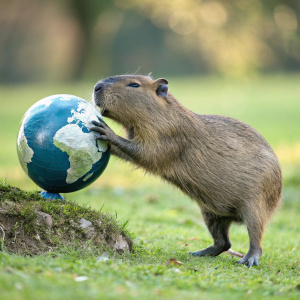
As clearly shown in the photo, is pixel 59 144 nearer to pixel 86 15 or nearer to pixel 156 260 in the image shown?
pixel 156 260

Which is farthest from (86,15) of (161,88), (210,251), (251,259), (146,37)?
(251,259)

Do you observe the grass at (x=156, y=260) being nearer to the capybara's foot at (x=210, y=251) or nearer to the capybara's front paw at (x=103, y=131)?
the capybara's foot at (x=210, y=251)

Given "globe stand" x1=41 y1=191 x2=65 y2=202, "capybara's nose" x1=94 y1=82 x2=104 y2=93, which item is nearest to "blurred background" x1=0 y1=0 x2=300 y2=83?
"capybara's nose" x1=94 y1=82 x2=104 y2=93

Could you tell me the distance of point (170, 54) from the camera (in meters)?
48.7

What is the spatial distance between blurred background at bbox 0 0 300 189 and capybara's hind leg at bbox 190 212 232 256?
19.0 ft

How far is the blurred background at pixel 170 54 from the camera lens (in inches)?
992

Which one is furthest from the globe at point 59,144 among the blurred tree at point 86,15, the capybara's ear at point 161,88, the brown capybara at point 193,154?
the blurred tree at point 86,15

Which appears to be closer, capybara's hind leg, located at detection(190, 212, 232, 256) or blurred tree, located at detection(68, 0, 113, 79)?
capybara's hind leg, located at detection(190, 212, 232, 256)

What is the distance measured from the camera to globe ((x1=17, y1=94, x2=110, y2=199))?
524cm

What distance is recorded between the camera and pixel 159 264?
5066mm

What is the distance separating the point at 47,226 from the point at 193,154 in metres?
1.86

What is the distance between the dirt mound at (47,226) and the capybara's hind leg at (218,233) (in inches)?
53.5

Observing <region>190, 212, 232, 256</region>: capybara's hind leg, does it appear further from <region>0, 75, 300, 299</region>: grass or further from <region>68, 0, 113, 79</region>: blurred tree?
<region>68, 0, 113, 79</region>: blurred tree

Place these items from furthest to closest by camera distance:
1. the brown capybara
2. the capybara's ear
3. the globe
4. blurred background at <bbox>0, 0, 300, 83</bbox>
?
blurred background at <bbox>0, 0, 300, 83</bbox> < the capybara's ear < the brown capybara < the globe
